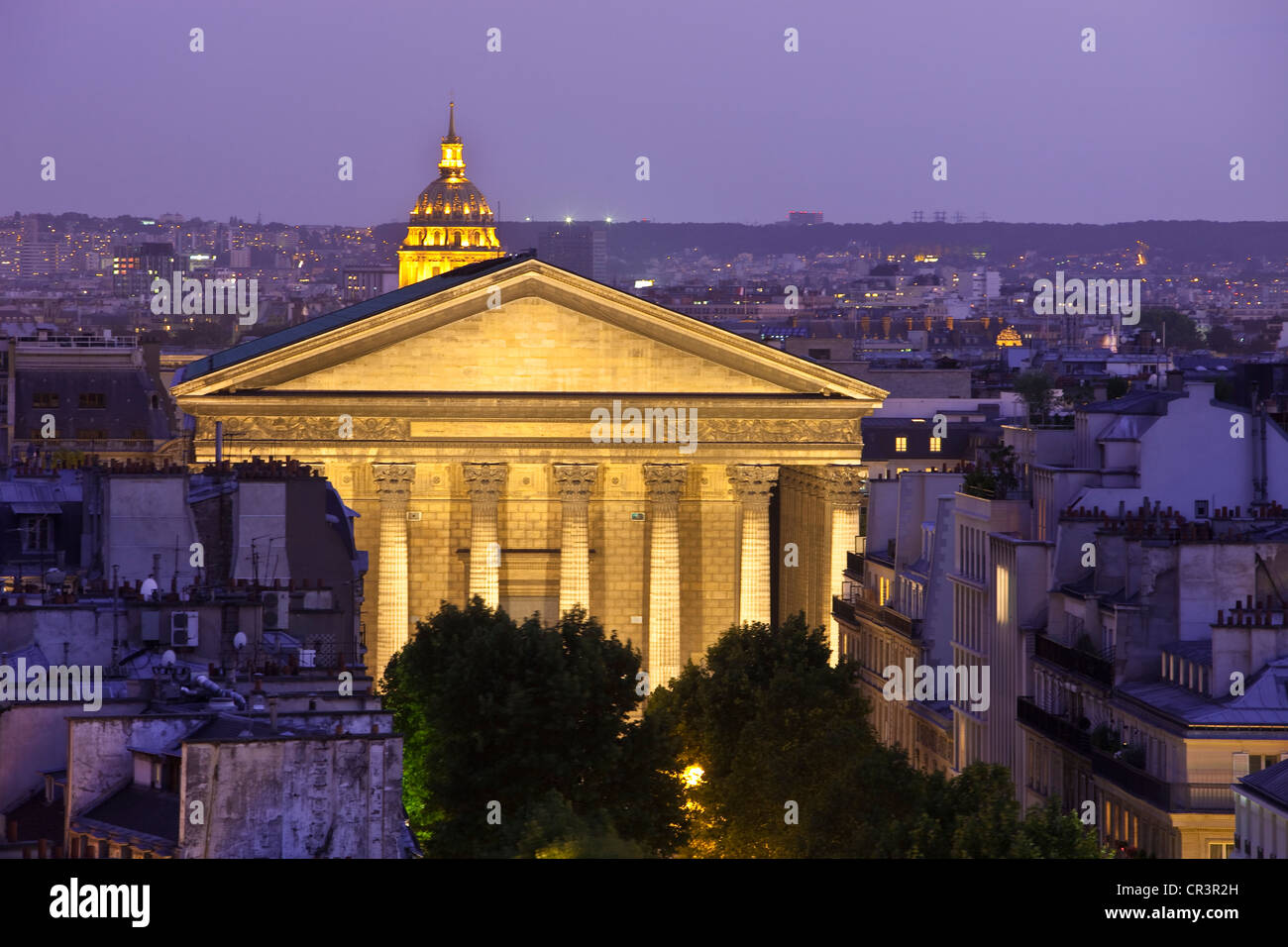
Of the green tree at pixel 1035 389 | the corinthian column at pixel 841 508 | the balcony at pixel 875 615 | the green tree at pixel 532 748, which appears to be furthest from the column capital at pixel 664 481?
the green tree at pixel 532 748

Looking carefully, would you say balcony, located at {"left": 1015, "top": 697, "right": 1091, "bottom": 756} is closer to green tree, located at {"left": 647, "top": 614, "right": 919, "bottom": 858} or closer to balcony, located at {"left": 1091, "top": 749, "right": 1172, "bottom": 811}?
balcony, located at {"left": 1091, "top": 749, "right": 1172, "bottom": 811}

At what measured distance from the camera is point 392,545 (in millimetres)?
98625

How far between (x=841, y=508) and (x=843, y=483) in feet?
2.71

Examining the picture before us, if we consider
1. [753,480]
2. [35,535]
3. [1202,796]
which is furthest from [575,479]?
[1202,796]

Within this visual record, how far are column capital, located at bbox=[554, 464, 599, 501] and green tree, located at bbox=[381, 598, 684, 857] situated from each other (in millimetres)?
38286

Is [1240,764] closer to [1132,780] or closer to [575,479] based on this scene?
[1132,780]

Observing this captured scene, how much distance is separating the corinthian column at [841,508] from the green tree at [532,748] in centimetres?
3714

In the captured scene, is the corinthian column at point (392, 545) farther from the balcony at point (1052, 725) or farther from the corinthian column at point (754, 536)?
the balcony at point (1052, 725)

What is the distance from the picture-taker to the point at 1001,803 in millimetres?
40875

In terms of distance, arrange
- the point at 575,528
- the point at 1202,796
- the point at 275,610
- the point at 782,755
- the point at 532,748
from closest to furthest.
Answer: the point at 1202,796
the point at 275,610
the point at 532,748
the point at 782,755
the point at 575,528

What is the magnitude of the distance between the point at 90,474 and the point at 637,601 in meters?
47.1

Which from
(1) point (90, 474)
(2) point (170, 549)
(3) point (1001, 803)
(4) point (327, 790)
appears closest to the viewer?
(4) point (327, 790)

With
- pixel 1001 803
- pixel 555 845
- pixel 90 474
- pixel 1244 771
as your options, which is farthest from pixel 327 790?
pixel 90 474
